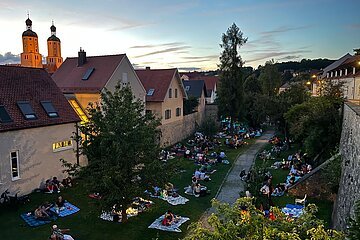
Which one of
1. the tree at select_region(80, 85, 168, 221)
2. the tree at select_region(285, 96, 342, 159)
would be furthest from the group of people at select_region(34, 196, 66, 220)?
the tree at select_region(285, 96, 342, 159)

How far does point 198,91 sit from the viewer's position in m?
58.1

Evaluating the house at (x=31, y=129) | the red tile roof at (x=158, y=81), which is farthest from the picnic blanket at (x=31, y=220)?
the red tile roof at (x=158, y=81)

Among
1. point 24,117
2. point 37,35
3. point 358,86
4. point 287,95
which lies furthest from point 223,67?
point 37,35

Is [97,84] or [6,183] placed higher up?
[97,84]

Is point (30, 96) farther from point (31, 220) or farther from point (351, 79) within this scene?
point (351, 79)

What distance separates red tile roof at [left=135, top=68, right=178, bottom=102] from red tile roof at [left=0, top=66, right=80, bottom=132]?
15340 millimetres

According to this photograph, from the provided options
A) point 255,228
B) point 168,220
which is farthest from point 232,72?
point 255,228

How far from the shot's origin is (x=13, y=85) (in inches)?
874

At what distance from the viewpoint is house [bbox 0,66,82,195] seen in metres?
19.4

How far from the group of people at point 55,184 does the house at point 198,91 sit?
30.3 m

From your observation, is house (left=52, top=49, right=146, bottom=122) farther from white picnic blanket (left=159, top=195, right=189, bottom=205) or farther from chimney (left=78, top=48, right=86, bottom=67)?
white picnic blanket (left=159, top=195, right=189, bottom=205)

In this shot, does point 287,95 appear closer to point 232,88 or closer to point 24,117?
point 232,88

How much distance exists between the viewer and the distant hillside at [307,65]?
5315 inches

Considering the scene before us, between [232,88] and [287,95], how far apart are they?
957cm
